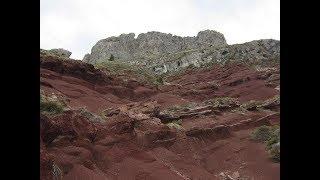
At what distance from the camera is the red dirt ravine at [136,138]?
849 inches

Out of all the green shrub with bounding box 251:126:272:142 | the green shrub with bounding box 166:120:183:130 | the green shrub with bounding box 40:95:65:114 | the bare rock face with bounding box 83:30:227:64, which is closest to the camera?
the green shrub with bounding box 40:95:65:114

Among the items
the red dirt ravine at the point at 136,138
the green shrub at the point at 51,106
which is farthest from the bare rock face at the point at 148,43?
the green shrub at the point at 51,106

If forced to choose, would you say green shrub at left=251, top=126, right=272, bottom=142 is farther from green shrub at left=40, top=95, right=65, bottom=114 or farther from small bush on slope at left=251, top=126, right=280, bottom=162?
green shrub at left=40, top=95, right=65, bottom=114

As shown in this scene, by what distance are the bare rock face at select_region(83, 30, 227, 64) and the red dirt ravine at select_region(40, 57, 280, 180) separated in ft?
194

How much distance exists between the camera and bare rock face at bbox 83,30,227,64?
319 feet

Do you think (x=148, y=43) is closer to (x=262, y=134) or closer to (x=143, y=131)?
(x=262, y=134)

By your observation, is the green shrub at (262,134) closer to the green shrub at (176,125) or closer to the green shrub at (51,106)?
the green shrub at (176,125)

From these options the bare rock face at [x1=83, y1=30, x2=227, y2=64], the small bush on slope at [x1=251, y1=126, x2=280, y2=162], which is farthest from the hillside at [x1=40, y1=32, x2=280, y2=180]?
the bare rock face at [x1=83, y1=30, x2=227, y2=64]

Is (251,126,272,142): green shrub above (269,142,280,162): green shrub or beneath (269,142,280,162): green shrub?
above

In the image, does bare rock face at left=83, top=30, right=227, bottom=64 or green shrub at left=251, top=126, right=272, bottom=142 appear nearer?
green shrub at left=251, top=126, right=272, bottom=142

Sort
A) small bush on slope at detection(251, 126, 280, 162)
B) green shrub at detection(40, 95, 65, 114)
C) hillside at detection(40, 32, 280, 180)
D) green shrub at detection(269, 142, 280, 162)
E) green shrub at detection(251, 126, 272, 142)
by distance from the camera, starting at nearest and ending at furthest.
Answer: hillside at detection(40, 32, 280, 180), green shrub at detection(40, 95, 65, 114), green shrub at detection(269, 142, 280, 162), small bush on slope at detection(251, 126, 280, 162), green shrub at detection(251, 126, 272, 142)
